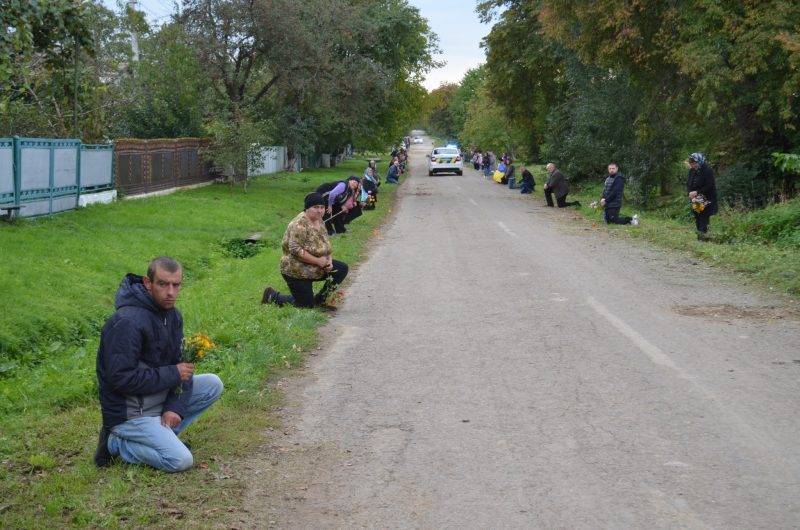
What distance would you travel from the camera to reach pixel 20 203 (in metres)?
16.7

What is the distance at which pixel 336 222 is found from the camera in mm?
19938

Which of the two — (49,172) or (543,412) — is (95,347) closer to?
(543,412)

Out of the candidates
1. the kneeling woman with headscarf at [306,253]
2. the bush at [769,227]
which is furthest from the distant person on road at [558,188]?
the kneeling woman with headscarf at [306,253]

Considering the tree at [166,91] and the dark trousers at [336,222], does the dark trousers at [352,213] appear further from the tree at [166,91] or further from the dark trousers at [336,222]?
the tree at [166,91]

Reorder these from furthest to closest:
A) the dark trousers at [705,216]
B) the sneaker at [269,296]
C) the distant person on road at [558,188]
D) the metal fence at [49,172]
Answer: the distant person on road at [558,188] < the dark trousers at [705,216] < the metal fence at [49,172] < the sneaker at [269,296]

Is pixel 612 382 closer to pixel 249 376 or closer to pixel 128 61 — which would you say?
pixel 249 376

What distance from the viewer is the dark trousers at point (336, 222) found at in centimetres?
1910

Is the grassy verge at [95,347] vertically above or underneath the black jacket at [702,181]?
underneath

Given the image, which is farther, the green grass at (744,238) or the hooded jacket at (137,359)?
the green grass at (744,238)

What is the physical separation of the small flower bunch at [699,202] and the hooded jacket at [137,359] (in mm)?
14723

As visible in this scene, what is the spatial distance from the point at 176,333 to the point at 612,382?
3.71 metres

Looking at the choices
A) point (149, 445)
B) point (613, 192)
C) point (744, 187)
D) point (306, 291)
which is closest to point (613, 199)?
point (613, 192)

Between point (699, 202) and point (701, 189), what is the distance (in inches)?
11.3

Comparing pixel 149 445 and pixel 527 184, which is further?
pixel 527 184
